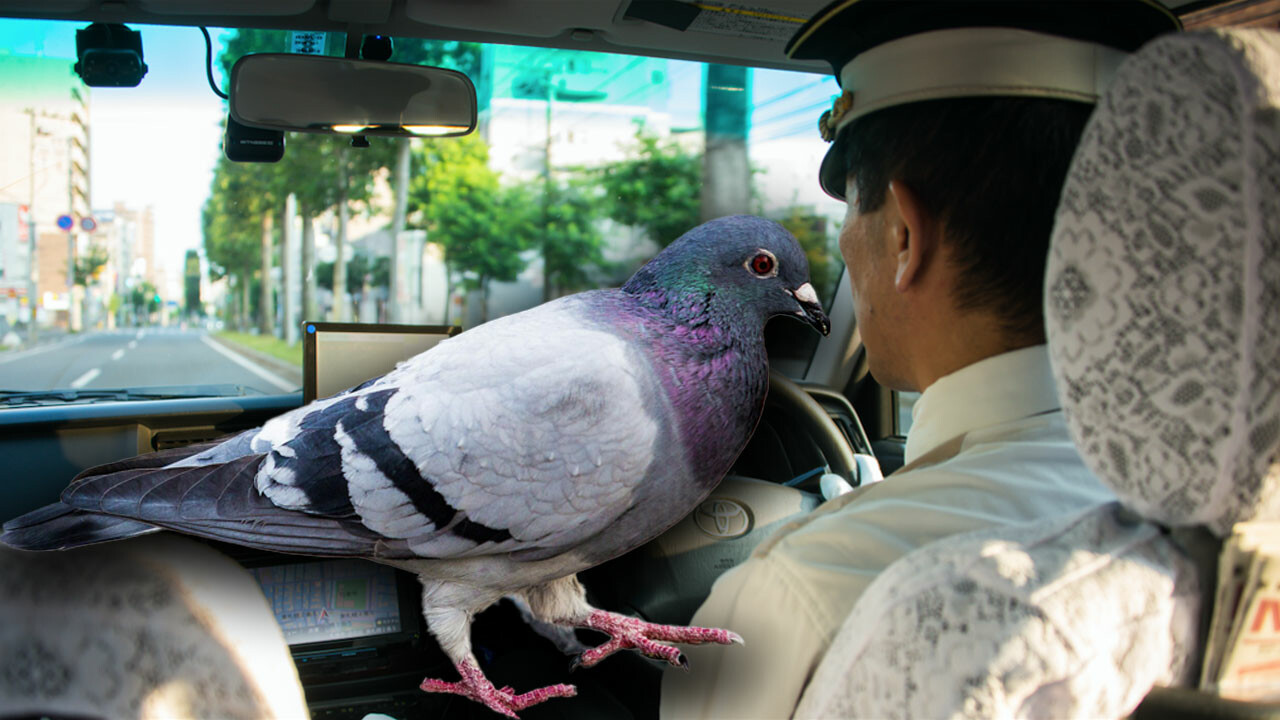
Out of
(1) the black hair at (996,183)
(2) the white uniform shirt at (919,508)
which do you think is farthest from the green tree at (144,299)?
(1) the black hair at (996,183)

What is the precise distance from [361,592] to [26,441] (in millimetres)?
822

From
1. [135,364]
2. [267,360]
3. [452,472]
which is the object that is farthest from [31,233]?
[452,472]

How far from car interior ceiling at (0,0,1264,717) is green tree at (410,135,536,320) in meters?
0.31

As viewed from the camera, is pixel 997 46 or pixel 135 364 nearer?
pixel 997 46

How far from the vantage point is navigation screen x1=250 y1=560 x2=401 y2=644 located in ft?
4.87

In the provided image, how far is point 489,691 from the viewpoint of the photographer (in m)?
1.38

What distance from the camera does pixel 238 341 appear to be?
247cm

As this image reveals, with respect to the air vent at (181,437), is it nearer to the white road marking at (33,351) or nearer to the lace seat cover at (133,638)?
the white road marking at (33,351)

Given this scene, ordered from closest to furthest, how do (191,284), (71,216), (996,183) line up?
1. (996,183)
2. (71,216)
3. (191,284)

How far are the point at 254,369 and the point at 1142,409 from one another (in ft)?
7.19

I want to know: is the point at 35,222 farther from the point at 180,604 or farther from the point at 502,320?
the point at 502,320

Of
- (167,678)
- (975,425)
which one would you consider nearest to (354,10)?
(167,678)

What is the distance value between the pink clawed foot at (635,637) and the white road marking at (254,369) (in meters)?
1.04

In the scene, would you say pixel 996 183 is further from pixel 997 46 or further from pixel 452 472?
pixel 452 472
